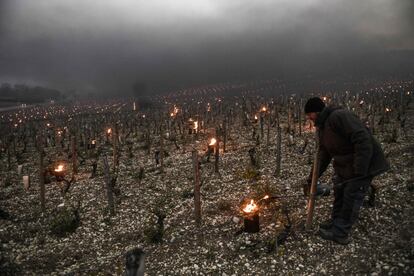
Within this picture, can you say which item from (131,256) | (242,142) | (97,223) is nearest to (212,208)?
(97,223)

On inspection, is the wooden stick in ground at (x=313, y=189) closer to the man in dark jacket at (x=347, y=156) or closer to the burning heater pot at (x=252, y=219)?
the man in dark jacket at (x=347, y=156)

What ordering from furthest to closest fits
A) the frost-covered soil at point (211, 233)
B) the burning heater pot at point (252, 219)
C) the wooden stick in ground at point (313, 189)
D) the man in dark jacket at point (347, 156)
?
the burning heater pot at point (252, 219), the wooden stick in ground at point (313, 189), the frost-covered soil at point (211, 233), the man in dark jacket at point (347, 156)

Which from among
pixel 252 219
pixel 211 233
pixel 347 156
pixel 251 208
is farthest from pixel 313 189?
pixel 211 233

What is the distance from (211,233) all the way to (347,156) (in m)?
5.87

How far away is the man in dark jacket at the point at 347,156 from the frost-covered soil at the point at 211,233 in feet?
3.69

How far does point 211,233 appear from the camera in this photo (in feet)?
38.6

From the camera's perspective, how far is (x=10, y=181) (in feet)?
82.1

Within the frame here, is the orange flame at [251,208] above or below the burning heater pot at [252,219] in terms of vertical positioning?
above

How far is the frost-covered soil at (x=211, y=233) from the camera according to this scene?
900 cm

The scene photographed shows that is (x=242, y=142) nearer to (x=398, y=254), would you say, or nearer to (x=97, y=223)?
(x=97, y=223)

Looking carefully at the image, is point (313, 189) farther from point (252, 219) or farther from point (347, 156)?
point (252, 219)

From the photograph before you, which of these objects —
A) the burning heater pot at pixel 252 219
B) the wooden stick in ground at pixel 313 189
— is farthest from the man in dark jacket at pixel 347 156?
the burning heater pot at pixel 252 219

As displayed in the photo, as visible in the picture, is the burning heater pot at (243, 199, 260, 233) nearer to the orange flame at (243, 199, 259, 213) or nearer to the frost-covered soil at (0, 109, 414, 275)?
the orange flame at (243, 199, 259, 213)

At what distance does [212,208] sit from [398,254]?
7973mm
